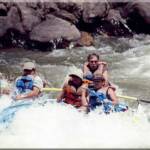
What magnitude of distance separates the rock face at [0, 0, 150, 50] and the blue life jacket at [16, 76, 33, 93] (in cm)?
517

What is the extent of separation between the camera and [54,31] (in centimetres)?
1411

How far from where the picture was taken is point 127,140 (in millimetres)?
7879

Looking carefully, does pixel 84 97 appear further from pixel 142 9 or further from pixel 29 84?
pixel 142 9

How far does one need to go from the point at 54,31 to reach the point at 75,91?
19.8 feet

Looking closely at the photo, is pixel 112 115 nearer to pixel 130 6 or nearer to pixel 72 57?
pixel 72 57

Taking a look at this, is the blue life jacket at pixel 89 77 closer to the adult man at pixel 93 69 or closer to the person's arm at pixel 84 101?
the adult man at pixel 93 69

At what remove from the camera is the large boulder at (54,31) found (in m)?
14.0

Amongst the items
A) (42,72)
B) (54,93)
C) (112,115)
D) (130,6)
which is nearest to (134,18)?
(130,6)

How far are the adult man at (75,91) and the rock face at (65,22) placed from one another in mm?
5722

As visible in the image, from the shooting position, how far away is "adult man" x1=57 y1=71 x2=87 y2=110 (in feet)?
27.0

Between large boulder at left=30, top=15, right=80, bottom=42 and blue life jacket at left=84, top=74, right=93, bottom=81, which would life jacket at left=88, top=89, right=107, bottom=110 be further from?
large boulder at left=30, top=15, right=80, bottom=42

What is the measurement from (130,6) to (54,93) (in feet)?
21.3

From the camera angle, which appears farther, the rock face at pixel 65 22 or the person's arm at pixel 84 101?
the rock face at pixel 65 22

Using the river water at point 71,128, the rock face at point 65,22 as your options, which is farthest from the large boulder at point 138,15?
the river water at point 71,128
